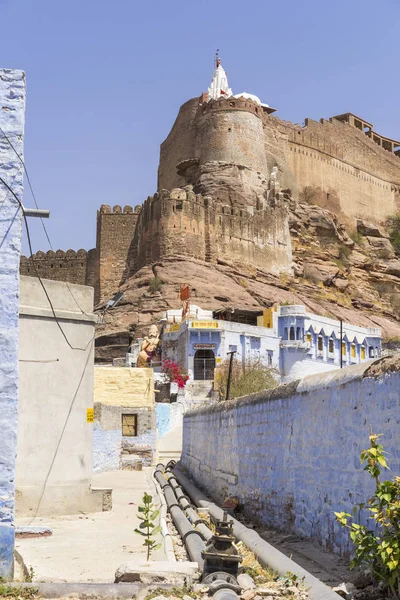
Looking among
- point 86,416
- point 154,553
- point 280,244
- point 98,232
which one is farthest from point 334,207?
point 154,553

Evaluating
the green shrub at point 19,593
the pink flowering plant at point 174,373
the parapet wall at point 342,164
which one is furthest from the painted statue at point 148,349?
the green shrub at point 19,593

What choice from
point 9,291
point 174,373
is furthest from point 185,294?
point 9,291

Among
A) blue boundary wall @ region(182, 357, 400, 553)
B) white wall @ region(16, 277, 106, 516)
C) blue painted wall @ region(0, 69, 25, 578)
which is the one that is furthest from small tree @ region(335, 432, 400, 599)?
white wall @ region(16, 277, 106, 516)

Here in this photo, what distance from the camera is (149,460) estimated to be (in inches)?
924

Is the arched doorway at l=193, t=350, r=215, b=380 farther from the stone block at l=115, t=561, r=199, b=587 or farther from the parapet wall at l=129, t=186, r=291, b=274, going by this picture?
the stone block at l=115, t=561, r=199, b=587

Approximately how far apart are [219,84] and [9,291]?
57.2 meters

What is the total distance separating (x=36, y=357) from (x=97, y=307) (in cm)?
3878

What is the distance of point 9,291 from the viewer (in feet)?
22.9

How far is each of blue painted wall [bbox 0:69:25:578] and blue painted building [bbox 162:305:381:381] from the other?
1231 inches

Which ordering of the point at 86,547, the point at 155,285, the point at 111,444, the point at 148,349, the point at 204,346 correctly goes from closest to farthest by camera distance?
the point at 86,547 < the point at 111,444 < the point at 204,346 < the point at 148,349 < the point at 155,285

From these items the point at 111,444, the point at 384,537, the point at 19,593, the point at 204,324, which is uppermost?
the point at 204,324

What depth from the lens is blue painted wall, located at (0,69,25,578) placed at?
6633mm

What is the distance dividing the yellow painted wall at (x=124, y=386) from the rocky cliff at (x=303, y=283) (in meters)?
18.4

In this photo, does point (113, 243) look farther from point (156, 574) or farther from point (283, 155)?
point (156, 574)
